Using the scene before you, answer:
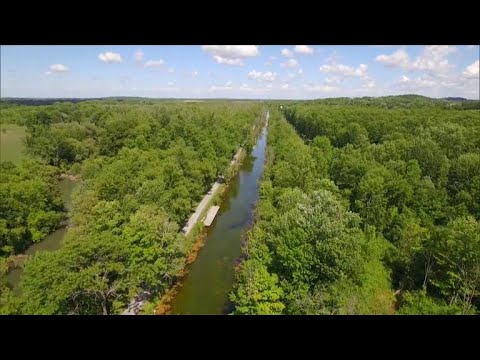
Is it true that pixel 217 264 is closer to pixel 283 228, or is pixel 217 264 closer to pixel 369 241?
pixel 283 228

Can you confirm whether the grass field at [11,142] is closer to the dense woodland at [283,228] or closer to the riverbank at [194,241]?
the dense woodland at [283,228]

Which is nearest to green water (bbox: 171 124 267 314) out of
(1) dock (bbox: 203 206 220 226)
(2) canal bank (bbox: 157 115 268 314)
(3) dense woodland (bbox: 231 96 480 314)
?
(2) canal bank (bbox: 157 115 268 314)

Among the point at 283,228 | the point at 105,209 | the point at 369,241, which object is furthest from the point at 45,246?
the point at 369,241

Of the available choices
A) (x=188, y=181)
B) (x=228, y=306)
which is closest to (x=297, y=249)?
(x=228, y=306)

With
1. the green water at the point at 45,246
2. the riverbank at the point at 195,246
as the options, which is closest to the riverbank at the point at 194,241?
the riverbank at the point at 195,246

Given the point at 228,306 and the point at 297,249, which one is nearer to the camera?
the point at 297,249
